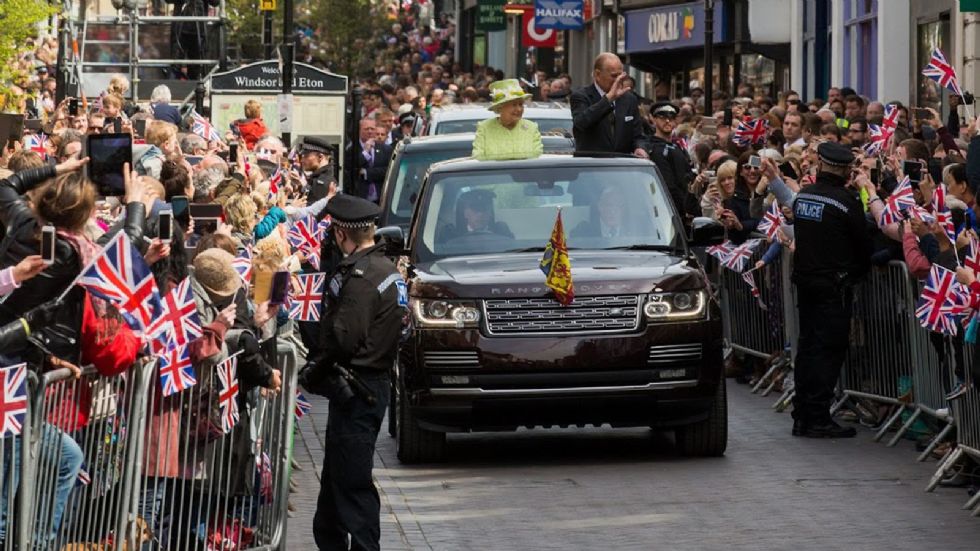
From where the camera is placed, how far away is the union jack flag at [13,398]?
7.79 meters

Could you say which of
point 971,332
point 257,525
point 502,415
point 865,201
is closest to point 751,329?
point 865,201

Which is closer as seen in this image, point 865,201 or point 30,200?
point 30,200

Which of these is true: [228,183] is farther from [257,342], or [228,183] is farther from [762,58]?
[762,58]

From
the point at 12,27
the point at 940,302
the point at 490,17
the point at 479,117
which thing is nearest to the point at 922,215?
the point at 940,302

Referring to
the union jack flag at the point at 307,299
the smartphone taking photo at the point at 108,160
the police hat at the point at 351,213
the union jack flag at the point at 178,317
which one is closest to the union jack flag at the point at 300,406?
the union jack flag at the point at 307,299

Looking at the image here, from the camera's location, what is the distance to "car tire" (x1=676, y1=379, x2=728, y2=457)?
13570 mm

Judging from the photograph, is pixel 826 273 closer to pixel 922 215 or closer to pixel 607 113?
pixel 922 215

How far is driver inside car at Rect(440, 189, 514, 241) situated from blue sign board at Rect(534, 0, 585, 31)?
35003 mm

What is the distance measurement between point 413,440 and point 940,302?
3482 mm

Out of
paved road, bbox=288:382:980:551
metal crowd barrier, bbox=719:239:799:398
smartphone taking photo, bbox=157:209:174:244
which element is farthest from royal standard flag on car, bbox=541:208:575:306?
smartphone taking photo, bbox=157:209:174:244

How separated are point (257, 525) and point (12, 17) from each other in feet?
52.3

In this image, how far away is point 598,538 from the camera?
1098 cm

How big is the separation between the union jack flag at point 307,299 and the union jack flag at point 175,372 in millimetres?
3523

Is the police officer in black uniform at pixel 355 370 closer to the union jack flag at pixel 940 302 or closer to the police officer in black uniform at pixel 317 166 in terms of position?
the union jack flag at pixel 940 302
